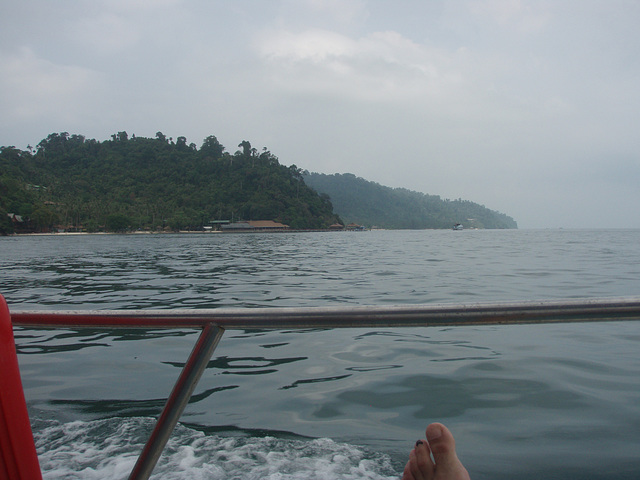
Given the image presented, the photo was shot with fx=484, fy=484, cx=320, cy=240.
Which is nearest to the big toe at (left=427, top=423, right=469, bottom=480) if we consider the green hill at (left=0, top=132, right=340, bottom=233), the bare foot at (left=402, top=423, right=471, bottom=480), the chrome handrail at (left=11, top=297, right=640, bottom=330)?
the bare foot at (left=402, top=423, right=471, bottom=480)

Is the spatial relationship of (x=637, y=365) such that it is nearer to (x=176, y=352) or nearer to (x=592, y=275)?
(x=176, y=352)

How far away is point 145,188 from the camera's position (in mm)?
93250

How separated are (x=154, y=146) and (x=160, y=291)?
344 feet

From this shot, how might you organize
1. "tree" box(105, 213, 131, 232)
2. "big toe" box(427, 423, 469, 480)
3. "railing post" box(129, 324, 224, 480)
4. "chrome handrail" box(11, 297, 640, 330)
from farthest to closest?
"tree" box(105, 213, 131, 232)
"big toe" box(427, 423, 469, 480)
"railing post" box(129, 324, 224, 480)
"chrome handrail" box(11, 297, 640, 330)

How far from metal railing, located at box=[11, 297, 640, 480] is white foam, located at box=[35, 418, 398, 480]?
140 cm

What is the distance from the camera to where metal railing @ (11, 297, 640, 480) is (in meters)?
0.99

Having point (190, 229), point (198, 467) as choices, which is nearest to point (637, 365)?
point (198, 467)

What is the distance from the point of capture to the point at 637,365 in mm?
4141

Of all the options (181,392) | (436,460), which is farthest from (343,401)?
(181,392)

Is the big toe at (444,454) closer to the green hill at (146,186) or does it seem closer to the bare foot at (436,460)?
the bare foot at (436,460)

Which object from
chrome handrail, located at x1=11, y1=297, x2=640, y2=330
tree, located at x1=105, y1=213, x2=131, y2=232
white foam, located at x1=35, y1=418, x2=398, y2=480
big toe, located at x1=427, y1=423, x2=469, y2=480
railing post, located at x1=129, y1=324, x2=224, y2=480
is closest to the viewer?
chrome handrail, located at x1=11, y1=297, x2=640, y2=330

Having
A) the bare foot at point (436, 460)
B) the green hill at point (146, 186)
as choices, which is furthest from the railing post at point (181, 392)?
the green hill at point (146, 186)

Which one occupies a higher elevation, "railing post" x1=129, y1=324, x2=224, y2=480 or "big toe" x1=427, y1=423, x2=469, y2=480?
"railing post" x1=129, y1=324, x2=224, y2=480

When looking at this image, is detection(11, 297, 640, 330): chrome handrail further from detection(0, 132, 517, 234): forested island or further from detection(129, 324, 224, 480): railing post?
detection(0, 132, 517, 234): forested island
